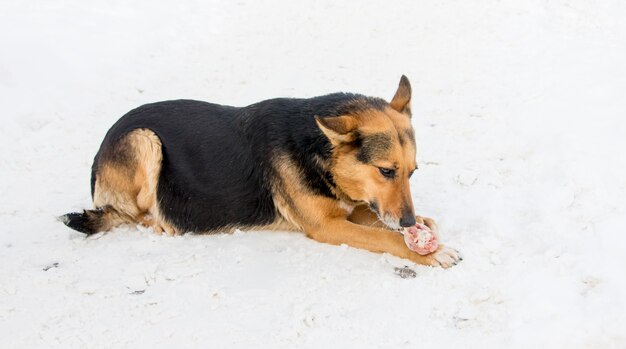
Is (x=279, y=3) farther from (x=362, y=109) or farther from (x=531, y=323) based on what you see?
(x=531, y=323)

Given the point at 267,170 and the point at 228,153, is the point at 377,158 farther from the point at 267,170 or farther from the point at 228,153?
the point at 228,153

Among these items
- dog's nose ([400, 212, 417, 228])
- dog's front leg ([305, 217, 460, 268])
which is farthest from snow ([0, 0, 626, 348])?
dog's nose ([400, 212, 417, 228])

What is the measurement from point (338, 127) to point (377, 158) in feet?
1.39

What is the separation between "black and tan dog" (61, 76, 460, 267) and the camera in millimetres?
5398

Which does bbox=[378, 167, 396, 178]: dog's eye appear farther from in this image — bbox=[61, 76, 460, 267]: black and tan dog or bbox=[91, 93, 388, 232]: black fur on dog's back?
bbox=[91, 93, 388, 232]: black fur on dog's back

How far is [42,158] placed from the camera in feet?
26.7

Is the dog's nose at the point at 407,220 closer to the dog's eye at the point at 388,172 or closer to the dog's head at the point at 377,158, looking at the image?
the dog's head at the point at 377,158

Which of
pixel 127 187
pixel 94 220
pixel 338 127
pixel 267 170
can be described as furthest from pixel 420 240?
pixel 94 220

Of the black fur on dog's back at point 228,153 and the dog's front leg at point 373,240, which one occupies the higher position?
the black fur on dog's back at point 228,153

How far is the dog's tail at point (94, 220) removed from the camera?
612 centimetres

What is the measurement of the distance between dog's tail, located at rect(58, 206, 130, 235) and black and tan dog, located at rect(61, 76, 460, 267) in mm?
10

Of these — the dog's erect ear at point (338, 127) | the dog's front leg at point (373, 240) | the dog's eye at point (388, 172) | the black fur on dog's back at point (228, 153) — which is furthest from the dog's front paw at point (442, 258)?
the dog's erect ear at point (338, 127)

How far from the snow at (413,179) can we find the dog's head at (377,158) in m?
0.53

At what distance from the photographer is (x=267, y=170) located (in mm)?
5996
